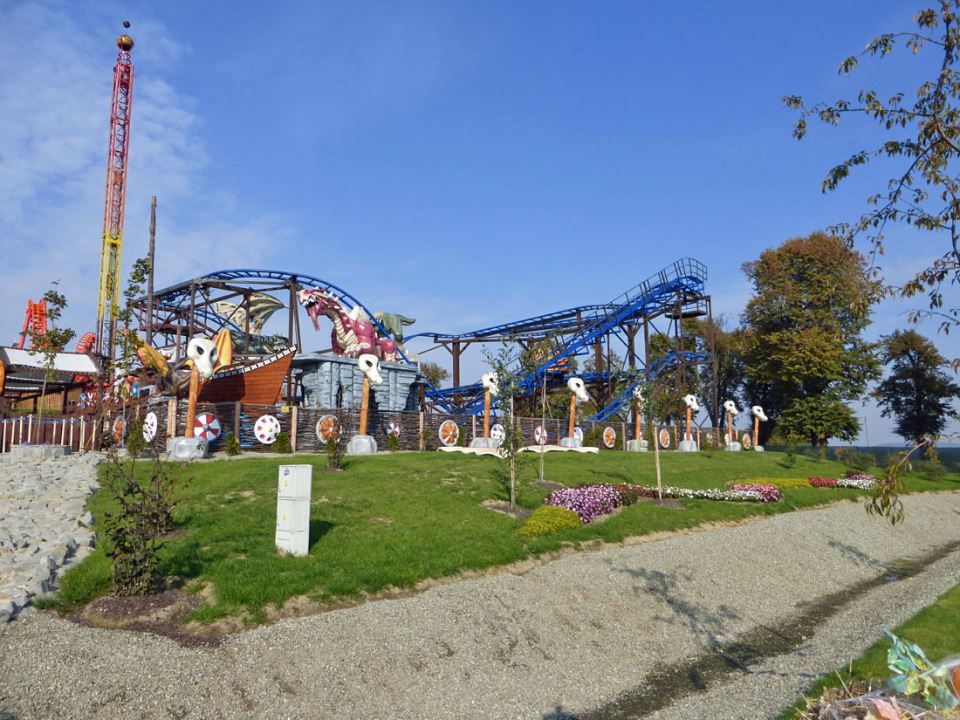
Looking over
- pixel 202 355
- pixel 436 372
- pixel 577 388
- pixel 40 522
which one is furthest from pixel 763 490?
pixel 436 372

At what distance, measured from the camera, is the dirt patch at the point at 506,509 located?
1669 centimetres

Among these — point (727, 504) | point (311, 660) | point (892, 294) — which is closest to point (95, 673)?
point (311, 660)

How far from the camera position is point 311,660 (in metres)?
8.31

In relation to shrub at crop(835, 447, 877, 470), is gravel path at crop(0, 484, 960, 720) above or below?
below

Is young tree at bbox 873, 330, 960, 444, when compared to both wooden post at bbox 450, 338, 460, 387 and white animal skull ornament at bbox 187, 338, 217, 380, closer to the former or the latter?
wooden post at bbox 450, 338, 460, 387

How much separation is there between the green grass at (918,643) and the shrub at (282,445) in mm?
21429

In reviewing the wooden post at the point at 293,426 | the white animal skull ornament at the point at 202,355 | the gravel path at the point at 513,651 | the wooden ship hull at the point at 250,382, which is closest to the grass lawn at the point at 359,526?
the gravel path at the point at 513,651

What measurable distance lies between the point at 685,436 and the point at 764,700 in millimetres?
37117

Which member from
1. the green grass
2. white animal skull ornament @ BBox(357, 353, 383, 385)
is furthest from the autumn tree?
the green grass

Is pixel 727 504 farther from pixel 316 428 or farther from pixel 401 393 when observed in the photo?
pixel 401 393

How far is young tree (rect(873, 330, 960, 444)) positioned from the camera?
53.9 meters

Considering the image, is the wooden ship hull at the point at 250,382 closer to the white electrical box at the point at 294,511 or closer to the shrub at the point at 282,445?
the shrub at the point at 282,445

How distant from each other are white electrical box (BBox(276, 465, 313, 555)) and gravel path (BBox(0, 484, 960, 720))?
243cm

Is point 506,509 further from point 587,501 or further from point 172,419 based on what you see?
point 172,419
